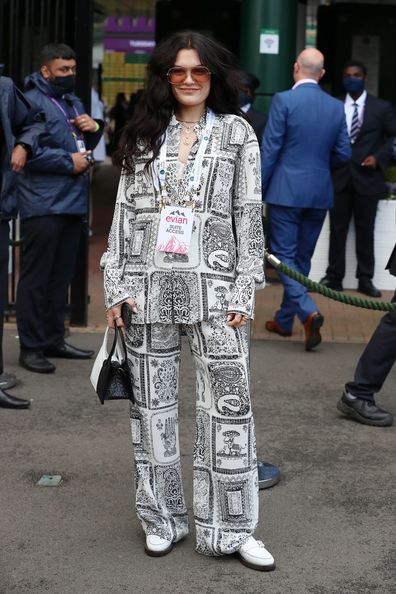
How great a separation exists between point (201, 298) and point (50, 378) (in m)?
3.21

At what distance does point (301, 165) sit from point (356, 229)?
7.30ft

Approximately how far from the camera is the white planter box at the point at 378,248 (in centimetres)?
1055

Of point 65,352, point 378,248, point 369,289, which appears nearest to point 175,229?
point 65,352

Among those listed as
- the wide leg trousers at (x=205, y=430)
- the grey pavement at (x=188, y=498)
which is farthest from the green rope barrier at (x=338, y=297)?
the wide leg trousers at (x=205, y=430)

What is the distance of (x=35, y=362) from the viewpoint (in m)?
7.50

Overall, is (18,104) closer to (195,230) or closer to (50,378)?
(50,378)

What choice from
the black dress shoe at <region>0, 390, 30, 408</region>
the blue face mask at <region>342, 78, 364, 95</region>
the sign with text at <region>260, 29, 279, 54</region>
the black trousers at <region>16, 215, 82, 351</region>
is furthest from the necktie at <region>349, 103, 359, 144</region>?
the black dress shoe at <region>0, 390, 30, 408</region>

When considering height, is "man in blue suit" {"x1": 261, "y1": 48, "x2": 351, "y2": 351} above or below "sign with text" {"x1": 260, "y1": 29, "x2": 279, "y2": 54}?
below

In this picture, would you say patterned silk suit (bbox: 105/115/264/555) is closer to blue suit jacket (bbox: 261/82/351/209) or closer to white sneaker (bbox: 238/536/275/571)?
white sneaker (bbox: 238/536/275/571)

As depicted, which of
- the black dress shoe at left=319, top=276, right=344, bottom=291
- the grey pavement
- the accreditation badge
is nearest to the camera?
the accreditation badge

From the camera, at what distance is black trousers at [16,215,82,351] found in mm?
7383

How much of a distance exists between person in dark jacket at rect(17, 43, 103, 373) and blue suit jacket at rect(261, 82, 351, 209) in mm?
1373

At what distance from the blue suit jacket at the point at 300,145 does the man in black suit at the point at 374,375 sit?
6.19ft

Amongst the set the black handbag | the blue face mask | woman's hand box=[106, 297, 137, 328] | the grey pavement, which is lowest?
the grey pavement
